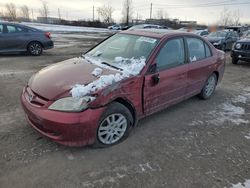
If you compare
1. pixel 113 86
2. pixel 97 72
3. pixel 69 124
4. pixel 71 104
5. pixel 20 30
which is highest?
pixel 20 30

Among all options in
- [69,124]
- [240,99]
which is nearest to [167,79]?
Answer: [69,124]

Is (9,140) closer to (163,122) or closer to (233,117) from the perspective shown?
(163,122)

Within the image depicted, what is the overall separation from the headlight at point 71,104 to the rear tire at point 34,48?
850 cm

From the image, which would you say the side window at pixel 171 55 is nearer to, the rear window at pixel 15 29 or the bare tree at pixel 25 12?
the rear window at pixel 15 29

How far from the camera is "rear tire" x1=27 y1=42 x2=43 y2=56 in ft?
34.7

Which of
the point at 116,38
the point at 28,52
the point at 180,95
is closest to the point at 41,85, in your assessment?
the point at 116,38

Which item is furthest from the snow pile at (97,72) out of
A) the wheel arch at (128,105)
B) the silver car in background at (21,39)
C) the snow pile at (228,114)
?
the silver car in background at (21,39)

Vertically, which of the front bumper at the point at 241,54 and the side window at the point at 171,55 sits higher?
the side window at the point at 171,55

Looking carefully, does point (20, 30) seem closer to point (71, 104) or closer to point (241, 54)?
point (71, 104)

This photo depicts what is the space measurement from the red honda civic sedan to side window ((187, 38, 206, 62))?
0.02 meters

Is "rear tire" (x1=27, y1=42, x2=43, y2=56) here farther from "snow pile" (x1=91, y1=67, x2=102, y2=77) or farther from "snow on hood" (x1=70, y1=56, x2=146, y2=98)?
"snow pile" (x1=91, y1=67, x2=102, y2=77)

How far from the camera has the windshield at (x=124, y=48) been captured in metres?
3.94

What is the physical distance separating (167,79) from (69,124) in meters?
1.85

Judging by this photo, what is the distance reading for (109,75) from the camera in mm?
3334
